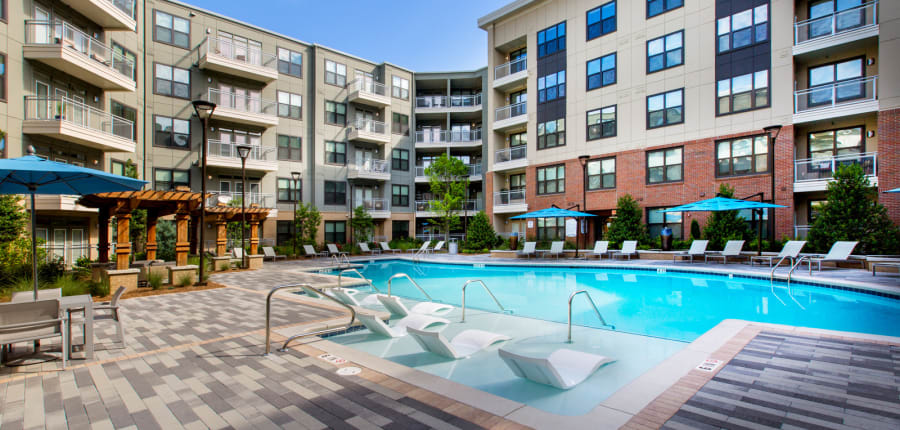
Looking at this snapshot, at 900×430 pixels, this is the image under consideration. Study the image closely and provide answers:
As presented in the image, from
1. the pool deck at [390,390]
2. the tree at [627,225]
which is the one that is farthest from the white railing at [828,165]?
the pool deck at [390,390]

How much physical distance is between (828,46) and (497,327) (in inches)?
736

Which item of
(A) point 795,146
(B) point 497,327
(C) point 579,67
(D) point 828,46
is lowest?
(B) point 497,327

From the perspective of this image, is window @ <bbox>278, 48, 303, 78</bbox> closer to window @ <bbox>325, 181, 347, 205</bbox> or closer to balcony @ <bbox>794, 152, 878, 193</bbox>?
window @ <bbox>325, 181, 347, 205</bbox>

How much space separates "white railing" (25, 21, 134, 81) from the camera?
47.3 feet

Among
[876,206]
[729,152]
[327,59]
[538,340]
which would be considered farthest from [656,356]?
[327,59]

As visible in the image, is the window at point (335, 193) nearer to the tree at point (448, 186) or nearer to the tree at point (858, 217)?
the tree at point (448, 186)

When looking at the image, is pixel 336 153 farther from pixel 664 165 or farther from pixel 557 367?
pixel 557 367

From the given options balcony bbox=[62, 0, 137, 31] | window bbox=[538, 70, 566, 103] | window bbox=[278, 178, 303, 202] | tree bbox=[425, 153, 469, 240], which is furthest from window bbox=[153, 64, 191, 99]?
window bbox=[538, 70, 566, 103]

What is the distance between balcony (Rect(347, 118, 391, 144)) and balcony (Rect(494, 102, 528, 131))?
8223 millimetres

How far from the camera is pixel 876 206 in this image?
14367 millimetres

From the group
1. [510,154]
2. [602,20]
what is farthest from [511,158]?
[602,20]

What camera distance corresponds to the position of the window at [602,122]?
74.8 ft

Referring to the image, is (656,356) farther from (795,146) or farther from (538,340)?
(795,146)

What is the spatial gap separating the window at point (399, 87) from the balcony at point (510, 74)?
26.1 ft
